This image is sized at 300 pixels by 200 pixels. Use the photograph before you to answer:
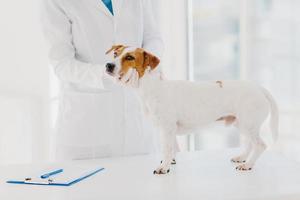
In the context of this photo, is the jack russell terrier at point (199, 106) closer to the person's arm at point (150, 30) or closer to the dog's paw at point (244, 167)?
the dog's paw at point (244, 167)

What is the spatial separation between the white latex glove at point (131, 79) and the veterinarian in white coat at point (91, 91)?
32 centimetres

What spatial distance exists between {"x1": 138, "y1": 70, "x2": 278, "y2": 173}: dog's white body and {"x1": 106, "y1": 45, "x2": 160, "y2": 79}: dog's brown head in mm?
53

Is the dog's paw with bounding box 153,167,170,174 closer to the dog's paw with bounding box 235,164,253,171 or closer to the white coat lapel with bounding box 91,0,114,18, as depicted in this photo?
the dog's paw with bounding box 235,164,253,171

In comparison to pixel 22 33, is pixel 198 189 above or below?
below

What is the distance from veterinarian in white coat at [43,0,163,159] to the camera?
150 cm

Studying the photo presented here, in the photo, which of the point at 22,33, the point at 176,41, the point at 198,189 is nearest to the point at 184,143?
the point at 176,41

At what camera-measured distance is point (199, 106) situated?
1234mm

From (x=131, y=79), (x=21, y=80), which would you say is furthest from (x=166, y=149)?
(x=21, y=80)

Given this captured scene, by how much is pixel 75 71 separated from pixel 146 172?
0.42 metres

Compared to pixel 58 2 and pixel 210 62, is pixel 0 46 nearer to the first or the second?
pixel 58 2

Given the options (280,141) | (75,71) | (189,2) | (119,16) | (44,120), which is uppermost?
(189,2)

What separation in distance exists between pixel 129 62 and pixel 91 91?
16.4 inches

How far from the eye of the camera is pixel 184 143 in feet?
8.66

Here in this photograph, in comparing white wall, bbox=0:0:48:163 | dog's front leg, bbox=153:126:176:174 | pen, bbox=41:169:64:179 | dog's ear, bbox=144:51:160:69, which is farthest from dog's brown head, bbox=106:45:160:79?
white wall, bbox=0:0:48:163
